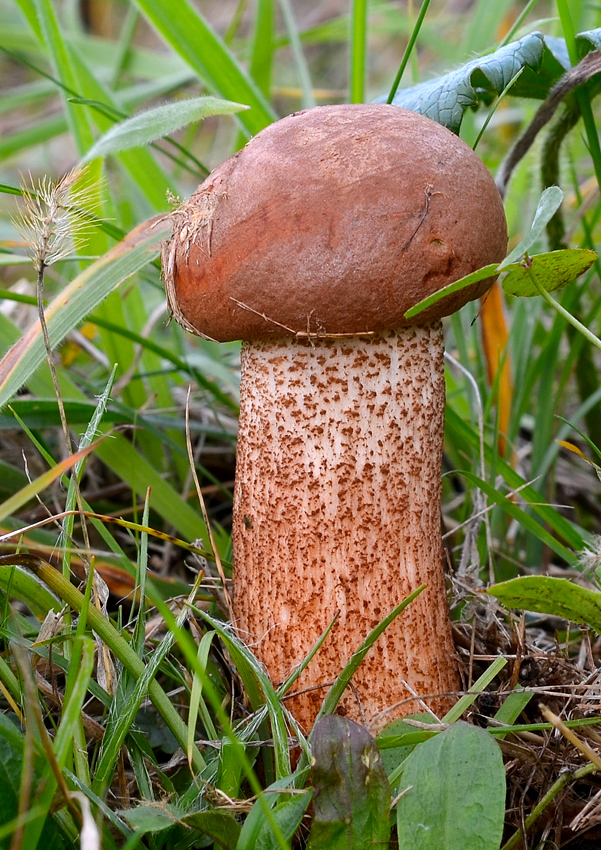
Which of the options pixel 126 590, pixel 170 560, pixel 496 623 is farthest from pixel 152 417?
pixel 496 623

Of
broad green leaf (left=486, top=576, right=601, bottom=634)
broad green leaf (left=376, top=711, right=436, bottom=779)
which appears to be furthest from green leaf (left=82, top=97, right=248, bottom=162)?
broad green leaf (left=376, top=711, right=436, bottom=779)

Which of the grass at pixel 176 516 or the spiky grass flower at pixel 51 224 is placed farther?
the spiky grass flower at pixel 51 224

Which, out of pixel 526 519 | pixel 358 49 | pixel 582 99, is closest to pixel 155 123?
pixel 358 49

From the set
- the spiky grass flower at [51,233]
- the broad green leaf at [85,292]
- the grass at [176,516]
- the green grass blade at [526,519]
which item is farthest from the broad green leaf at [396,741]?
the broad green leaf at [85,292]

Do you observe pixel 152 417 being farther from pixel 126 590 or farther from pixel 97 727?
pixel 97 727

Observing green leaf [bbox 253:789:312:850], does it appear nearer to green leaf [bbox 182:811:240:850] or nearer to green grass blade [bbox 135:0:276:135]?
green leaf [bbox 182:811:240:850]

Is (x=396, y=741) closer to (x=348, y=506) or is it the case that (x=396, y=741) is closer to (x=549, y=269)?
(x=348, y=506)

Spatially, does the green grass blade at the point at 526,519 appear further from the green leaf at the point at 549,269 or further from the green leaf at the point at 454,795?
the green leaf at the point at 454,795
